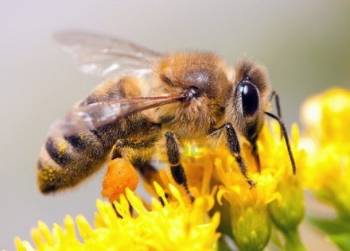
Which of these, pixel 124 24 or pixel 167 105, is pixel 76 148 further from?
pixel 124 24

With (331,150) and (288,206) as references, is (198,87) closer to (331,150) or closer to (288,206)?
(288,206)

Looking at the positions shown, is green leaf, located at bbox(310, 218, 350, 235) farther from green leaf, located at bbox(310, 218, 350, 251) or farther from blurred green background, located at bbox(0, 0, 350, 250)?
blurred green background, located at bbox(0, 0, 350, 250)

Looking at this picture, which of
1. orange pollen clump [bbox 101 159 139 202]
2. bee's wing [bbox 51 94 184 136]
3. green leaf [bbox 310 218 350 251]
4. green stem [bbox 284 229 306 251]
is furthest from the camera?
green leaf [bbox 310 218 350 251]

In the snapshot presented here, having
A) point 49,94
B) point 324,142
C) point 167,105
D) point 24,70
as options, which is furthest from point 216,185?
point 24,70

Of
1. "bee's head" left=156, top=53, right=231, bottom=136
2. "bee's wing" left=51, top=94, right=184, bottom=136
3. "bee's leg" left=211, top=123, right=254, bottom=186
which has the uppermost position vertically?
"bee's wing" left=51, top=94, right=184, bottom=136

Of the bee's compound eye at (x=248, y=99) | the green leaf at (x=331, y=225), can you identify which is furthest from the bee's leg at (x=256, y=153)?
the green leaf at (x=331, y=225)

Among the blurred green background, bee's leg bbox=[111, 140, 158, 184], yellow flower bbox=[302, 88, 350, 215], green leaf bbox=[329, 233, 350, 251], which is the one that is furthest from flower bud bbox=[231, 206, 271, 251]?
the blurred green background
